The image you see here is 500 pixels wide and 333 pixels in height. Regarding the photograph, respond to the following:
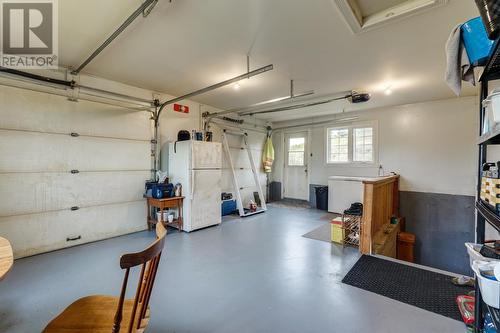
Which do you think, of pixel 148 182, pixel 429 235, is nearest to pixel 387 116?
pixel 429 235

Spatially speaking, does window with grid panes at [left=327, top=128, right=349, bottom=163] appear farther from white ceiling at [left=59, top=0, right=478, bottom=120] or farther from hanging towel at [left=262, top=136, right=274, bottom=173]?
white ceiling at [left=59, top=0, right=478, bottom=120]

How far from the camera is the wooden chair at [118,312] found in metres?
0.98

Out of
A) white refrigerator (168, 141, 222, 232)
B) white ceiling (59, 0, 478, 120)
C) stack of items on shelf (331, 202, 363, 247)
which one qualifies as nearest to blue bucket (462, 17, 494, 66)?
white ceiling (59, 0, 478, 120)

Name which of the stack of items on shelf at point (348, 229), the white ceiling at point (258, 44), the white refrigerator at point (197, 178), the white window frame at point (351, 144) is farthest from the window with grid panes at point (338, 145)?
the white refrigerator at point (197, 178)

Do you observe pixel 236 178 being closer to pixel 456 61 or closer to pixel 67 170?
pixel 67 170

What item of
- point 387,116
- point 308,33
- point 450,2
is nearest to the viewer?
point 450,2

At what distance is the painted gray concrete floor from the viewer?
1.75 meters

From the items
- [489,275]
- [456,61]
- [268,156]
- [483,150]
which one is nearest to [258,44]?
[456,61]

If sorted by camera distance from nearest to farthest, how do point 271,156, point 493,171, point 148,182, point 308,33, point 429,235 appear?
1. point 493,171
2. point 308,33
3. point 148,182
4. point 429,235
5. point 271,156

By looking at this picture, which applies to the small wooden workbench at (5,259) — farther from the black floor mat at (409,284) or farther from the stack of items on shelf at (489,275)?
the black floor mat at (409,284)

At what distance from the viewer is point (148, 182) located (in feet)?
13.8

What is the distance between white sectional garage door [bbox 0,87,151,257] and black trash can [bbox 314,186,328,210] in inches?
177

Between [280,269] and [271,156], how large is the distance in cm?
472

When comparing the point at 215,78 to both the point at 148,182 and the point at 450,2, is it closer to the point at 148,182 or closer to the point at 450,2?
the point at 148,182
